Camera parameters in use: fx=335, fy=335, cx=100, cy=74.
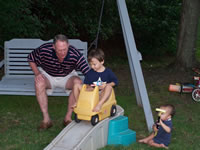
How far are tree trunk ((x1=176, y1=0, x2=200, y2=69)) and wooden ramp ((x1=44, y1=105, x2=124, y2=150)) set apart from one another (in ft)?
10.7

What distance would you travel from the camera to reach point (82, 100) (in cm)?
342

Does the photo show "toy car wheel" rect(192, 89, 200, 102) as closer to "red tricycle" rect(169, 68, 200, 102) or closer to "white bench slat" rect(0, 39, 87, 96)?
"red tricycle" rect(169, 68, 200, 102)

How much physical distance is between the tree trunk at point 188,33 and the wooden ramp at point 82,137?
10.7 ft

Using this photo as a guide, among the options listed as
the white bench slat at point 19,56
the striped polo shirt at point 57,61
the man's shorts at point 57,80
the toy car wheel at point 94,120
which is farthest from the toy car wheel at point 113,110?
the white bench slat at point 19,56

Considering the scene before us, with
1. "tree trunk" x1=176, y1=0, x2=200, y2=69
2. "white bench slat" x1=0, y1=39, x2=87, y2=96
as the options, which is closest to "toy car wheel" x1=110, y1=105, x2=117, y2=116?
"white bench slat" x1=0, y1=39, x2=87, y2=96

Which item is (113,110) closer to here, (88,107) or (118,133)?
(118,133)

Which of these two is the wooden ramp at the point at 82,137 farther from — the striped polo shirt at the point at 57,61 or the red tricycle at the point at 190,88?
the red tricycle at the point at 190,88

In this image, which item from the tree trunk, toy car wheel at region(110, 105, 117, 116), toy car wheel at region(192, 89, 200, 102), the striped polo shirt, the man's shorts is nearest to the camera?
toy car wheel at region(110, 105, 117, 116)

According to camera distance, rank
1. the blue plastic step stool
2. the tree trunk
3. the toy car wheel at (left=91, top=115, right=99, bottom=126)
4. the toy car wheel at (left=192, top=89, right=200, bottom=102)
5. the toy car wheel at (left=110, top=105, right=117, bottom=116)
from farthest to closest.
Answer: the tree trunk, the toy car wheel at (left=192, top=89, right=200, bottom=102), the toy car wheel at (left=110, top=105, right=117, bottom=116), the blue plastic step stool, the toy car wheel at (left=91, top=115, right=99, bottom=126)

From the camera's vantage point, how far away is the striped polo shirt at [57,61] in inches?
159

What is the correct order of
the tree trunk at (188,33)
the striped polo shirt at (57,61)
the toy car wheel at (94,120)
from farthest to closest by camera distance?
1. the tree trunk at (188,33)
2. the striped polo shirt at (57,61)
3. the toy car wheel at (94,120)

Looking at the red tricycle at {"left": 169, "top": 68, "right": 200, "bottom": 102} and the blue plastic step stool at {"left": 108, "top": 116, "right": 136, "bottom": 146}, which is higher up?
the red tricycle at {"left": 169, "top": 68, "right": 200, "bottom": 102}

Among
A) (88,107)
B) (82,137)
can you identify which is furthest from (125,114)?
(82,137)

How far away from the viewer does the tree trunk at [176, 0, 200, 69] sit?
628 cm
